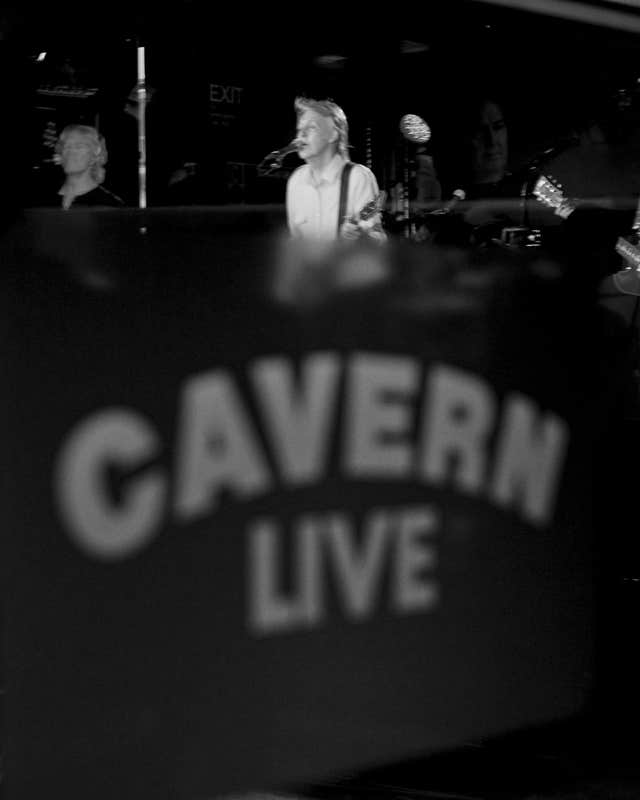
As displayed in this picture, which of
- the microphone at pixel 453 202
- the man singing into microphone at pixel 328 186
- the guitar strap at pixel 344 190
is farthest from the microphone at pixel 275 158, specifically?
the microphone at pixel 453 202

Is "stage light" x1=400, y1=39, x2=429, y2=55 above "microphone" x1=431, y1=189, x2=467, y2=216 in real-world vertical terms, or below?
above

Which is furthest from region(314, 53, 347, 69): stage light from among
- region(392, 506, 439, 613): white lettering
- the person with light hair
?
region(392, 506, 439, 613): white lettering

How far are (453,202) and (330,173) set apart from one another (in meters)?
0.29

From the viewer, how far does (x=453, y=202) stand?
9.54 feet

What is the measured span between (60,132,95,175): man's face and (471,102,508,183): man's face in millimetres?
836

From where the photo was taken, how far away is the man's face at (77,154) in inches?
96.4

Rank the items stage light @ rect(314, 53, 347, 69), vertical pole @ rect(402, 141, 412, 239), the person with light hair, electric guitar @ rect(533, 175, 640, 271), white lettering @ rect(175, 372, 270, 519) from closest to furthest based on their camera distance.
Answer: the person with light hair, white lettering @ rect(175, 372, 270, 519), stage light @ rect(314, 53, 347, 69), vertical pole @ rect(402, 141, 412, 239), electric guitar @ rect(533, 175, 640, 271)

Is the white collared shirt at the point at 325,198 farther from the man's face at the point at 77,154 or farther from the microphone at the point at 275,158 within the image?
the man's face at the point at 77,154

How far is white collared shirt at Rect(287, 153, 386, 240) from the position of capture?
8.93ft

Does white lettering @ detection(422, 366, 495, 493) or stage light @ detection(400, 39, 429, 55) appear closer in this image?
stage light @ detection(400, 39, 429, 55)

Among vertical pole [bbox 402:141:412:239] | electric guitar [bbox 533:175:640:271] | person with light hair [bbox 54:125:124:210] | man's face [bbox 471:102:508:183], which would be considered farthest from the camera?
electric guitar [bbox 533:175:640:271]

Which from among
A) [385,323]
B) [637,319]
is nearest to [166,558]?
[385,323]

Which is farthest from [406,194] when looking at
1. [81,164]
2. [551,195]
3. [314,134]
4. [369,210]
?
[81,164]

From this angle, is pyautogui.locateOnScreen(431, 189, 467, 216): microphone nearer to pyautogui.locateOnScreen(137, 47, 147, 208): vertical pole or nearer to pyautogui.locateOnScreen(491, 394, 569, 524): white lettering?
pyautogui.locateOnScreen(491, 394, 569, 524): white lettering
